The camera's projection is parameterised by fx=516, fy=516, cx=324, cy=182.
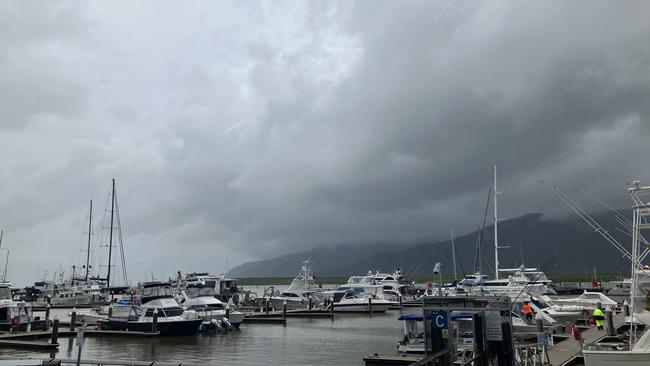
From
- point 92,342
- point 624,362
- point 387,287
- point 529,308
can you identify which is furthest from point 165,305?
point 387,287

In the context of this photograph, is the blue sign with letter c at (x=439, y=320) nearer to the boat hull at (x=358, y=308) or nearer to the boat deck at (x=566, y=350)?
the boat deck at (x=566, y=350)

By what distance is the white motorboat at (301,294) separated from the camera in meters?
71.0

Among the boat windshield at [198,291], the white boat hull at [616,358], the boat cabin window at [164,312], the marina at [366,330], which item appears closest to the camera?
the marina at [366,330]

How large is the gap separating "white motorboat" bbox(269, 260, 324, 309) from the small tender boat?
26.8 m

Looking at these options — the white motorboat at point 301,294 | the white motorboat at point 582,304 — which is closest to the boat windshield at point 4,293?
the white motorboat at point 301,294

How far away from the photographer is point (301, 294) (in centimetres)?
7312

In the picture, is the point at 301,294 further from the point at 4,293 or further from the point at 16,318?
the point at 16,318

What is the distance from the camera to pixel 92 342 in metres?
37.2

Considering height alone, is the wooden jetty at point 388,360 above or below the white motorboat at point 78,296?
below

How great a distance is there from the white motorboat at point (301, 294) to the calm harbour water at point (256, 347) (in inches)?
979

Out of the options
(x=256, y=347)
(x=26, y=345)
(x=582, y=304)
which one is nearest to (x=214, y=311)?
(x=256, y=347)

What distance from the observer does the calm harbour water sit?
95.7 ft

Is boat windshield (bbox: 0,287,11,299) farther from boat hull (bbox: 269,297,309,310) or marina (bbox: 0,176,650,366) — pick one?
boat hull (bbox: 269,297,309,310)

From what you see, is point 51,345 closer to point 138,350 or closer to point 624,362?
point 138,350
